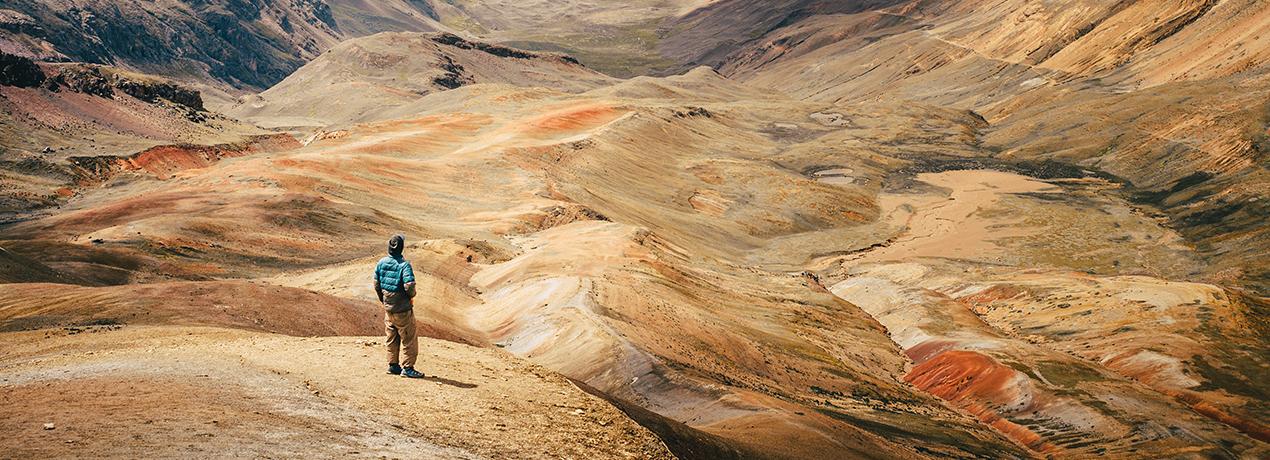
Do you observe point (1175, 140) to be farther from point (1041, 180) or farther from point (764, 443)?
point (764, 443)

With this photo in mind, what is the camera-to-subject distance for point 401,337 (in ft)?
44.3

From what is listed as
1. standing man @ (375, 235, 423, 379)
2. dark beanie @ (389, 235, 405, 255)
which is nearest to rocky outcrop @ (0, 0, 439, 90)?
dark beanie @ (389, 235, 405, 255)

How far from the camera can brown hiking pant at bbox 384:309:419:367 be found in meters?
13.4

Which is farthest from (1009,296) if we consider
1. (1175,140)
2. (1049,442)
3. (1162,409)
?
(1175,140)

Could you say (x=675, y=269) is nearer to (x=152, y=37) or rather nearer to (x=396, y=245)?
(x=396, y=245)

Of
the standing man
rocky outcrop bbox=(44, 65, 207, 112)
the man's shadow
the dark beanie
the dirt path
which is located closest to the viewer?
the dirt path

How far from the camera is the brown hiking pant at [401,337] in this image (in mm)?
13430

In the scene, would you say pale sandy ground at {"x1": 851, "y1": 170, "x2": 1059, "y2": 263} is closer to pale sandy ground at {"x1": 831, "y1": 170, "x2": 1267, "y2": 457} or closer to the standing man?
pale sandy ground at {"x1": 831, "y1": 170, "x2": 1267, "y2": 457}

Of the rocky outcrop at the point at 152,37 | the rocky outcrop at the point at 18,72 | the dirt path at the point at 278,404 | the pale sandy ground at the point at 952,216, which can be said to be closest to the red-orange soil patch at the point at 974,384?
the dirt path at the point at 278,404

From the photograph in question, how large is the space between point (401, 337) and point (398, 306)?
0.47m

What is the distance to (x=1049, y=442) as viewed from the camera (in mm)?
30422

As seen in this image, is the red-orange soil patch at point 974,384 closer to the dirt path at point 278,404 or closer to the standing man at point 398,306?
the dirt path at point 278,404

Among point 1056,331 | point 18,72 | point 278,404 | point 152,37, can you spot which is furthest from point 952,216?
point 152,37

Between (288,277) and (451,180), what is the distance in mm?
30629
